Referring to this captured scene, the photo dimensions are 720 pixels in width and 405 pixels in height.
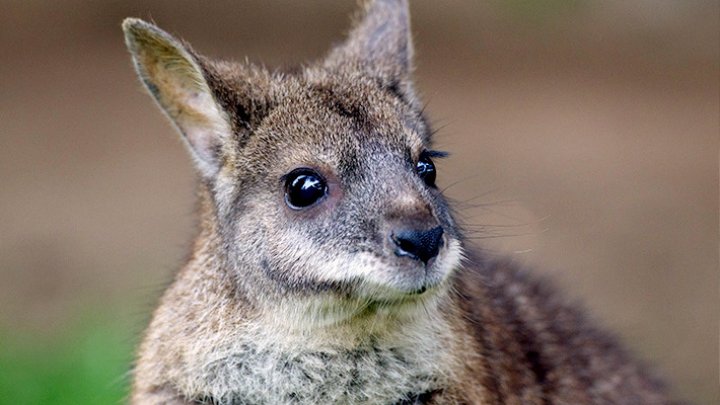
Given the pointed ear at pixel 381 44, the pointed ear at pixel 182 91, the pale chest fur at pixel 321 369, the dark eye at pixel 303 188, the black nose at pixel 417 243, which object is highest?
the pointed ear at pixel 381 44

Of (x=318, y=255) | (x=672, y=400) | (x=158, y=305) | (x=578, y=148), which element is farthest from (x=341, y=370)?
(x=578, y=148)

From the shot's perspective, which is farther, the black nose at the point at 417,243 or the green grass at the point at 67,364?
the green grass at the point at 67,364

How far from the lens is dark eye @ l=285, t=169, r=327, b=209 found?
235 inches

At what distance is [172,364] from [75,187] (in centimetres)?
658

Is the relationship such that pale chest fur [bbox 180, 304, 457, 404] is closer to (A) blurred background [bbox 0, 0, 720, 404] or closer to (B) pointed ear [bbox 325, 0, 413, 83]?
(B) pointed ear [bbox 325, 0, 413, 83]

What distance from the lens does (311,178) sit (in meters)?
6.04

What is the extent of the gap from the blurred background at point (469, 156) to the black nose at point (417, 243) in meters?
4.19

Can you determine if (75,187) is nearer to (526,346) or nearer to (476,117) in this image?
(476,117)

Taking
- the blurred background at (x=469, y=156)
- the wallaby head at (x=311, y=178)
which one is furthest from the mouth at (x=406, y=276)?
the blurred background at (x=469, y=156)

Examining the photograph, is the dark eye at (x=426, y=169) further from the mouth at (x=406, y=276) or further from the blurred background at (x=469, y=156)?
the blurred background at (x=469, y=156)

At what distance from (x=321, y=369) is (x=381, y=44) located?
2.12m

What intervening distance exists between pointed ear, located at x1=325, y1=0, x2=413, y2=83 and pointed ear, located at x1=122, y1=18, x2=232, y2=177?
907mm

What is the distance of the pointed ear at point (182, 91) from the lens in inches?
249

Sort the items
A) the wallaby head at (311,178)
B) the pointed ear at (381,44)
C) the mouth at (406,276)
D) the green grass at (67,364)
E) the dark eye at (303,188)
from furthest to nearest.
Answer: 1. the green grass at (67,364)
2. the pointed ear at (381,44)
3. the dark eye at (303,188)
4. the wallaby head at (311,178)
5. the mouth at (406,276)
